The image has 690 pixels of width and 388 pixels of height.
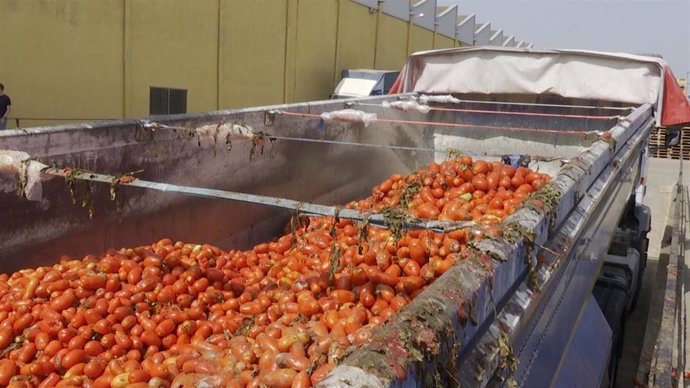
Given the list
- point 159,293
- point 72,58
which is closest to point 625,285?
point 159,293

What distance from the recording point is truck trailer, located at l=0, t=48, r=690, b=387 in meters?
2.14

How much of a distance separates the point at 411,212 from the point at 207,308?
194cm

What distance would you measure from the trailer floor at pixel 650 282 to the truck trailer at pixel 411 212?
471mm

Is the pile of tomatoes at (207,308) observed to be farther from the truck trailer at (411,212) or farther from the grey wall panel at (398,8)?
the grey wall panel at (398,8)

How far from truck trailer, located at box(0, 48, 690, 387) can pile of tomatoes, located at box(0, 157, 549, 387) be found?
0.03 meters

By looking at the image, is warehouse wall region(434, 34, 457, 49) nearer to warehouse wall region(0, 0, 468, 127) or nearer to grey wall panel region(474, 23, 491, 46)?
grey wall panel region(474, 23, 491, 46)

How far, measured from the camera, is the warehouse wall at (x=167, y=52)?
1155 centimetres

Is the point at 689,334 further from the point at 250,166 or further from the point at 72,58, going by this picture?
the point at 72,58

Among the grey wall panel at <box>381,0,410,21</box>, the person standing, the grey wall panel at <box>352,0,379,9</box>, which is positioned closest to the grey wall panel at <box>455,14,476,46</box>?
the grey wall panel at <box>381,0,410,21</box>

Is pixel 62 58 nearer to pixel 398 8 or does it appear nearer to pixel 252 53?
pixel 252 53

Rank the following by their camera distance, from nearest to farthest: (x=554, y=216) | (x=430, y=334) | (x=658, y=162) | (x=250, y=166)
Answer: (x=430, y=334)
(x=554, y=216)
(x=250, y=166)
(x=658, y=162)

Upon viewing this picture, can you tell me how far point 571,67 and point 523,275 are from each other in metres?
6.18

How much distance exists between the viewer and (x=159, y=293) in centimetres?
393

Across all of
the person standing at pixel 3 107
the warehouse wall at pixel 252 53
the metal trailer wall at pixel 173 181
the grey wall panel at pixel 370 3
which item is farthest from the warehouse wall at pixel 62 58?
the grey wall panel at pixel 370 3
